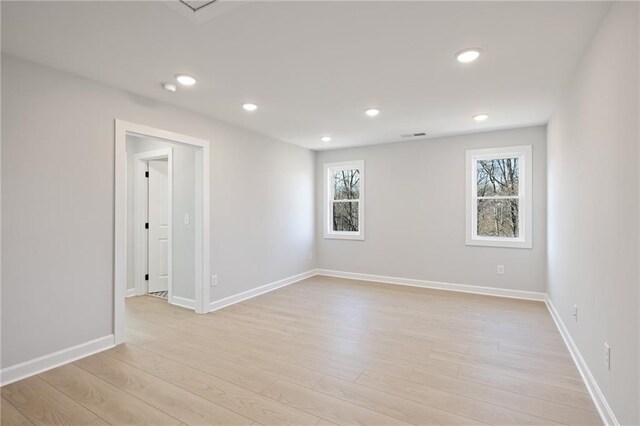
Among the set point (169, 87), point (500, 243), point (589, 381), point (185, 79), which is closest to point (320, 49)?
point (185, 79)

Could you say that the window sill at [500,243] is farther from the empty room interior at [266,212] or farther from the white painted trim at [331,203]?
the white painted trim at [331,203]

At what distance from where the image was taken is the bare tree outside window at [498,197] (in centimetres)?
471

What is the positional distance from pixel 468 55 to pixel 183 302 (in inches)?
163

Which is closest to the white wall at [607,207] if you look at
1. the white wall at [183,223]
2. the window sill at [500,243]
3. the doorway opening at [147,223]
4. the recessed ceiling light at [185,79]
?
the window sill at [500,243]

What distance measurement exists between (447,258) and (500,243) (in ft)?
2.51

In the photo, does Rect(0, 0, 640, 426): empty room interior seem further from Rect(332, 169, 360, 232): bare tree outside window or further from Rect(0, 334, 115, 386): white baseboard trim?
Rect(332, 169, 360, 232): bare tree outside window

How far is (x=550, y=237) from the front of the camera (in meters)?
3.97

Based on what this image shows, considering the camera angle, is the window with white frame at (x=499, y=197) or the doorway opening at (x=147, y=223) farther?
the doorway opening at (x=147, y=223)

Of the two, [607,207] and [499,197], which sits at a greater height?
[499,197]

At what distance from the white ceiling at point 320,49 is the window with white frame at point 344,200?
7.78 feet

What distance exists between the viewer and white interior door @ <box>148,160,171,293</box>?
16.5 feet

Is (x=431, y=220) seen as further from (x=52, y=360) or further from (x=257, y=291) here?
(x=52, y=360)

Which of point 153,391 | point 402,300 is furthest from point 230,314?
point 402,300

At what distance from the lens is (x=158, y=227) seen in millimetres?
5086
